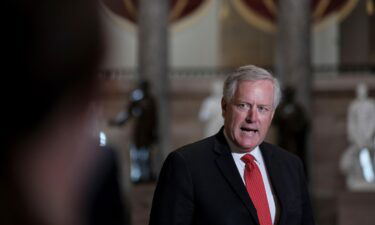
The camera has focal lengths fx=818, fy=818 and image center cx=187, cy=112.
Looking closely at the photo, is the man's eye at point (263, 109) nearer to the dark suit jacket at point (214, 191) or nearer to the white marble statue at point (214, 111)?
the dark suit jacket at point (214, 191)

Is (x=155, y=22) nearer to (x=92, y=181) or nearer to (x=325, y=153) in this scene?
(x=325, y=153)

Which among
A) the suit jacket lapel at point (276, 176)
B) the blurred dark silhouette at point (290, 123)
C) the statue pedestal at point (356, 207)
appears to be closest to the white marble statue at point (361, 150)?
the blurred dark silhouette at point (290, 123)

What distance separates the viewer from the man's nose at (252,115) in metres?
2.44

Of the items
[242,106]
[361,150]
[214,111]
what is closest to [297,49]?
A: [214,111]

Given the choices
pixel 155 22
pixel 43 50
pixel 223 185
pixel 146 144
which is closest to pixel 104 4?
pixel 43 50

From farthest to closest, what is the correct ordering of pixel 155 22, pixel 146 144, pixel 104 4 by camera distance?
pixel 155 22
pixel 146 144
pixel 104 4

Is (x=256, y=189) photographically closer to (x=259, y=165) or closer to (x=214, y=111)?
(x=259, y=165)

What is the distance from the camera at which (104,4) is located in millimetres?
709

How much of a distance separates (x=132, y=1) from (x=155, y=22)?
4.84 feet

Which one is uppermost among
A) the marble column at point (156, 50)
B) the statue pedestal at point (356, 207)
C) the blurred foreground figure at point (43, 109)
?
the blurred foreground figure at point (43, 109)

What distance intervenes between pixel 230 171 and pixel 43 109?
1859 millimetres

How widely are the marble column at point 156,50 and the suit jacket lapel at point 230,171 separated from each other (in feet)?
43.4

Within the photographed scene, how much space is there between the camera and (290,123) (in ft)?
45.6

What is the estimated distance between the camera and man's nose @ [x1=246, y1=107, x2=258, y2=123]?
96.1 inches
